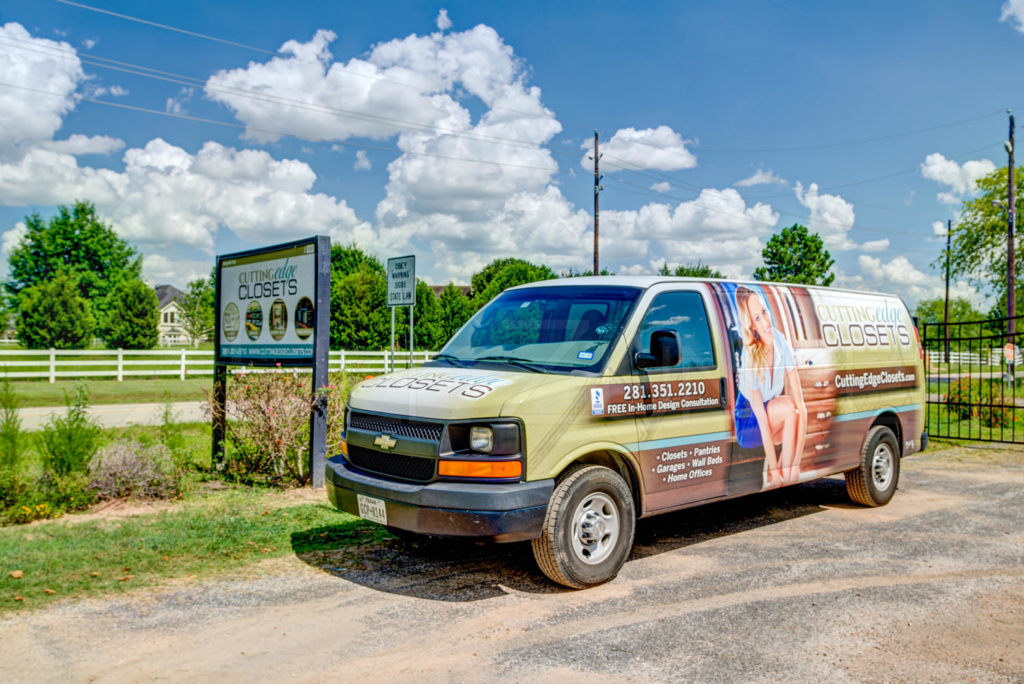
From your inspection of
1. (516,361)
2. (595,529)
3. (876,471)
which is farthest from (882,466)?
(516,361)

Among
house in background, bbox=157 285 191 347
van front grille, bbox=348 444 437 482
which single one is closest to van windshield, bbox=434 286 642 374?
van front grille, bbox=348 444 437 482

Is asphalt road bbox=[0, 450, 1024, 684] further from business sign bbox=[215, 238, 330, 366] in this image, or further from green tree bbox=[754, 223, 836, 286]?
green tree bbox=[754, 223, 836, 286]

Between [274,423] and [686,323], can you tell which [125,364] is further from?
[686,323]

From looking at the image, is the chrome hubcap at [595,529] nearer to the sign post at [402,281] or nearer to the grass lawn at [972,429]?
the sign post at [402,281]

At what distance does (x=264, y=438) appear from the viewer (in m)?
8.62

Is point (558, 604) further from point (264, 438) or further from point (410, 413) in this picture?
point (264, 438)

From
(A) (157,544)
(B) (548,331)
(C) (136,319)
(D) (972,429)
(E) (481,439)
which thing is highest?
(C) (136,319)

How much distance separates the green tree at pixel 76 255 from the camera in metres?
70.4

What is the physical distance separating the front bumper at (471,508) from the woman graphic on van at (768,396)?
2153mm

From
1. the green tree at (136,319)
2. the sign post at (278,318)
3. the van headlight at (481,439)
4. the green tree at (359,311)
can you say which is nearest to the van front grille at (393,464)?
the van headlight at (481,439)

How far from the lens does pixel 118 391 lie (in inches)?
931

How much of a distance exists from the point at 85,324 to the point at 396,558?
51.7 m

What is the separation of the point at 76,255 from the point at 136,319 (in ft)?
87.3

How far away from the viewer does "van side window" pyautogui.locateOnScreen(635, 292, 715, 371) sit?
18.8ft
